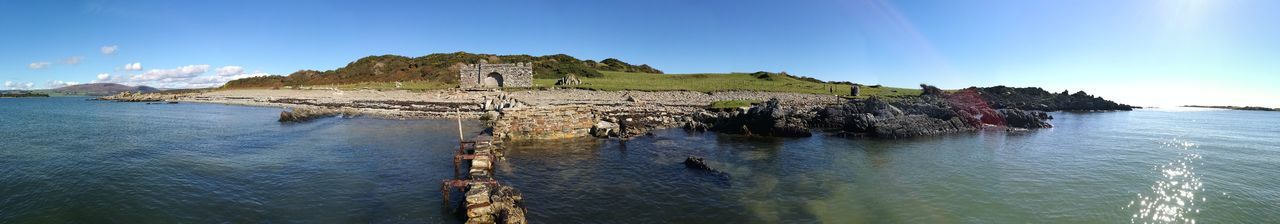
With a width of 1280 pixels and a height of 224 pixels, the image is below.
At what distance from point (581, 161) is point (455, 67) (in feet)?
261

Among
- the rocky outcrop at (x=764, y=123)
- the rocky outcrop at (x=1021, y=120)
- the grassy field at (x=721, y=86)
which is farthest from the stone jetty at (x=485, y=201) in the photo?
the grassy field at (x=721, y=86)

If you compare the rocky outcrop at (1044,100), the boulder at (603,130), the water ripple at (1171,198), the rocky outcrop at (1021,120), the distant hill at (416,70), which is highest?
the distant hill at (416,70)

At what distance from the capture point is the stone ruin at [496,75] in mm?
55312

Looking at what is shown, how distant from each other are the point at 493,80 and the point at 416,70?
41.3 meters

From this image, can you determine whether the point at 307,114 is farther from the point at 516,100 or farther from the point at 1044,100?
the point at 1044,100

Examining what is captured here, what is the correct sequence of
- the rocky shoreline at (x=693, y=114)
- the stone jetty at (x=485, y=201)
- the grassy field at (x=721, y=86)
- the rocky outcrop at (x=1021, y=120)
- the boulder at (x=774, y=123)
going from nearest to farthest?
the stone jetty at (x=485, y=201), the rocky shoreline at (x=693, y=114), the boulder at (x=774, y=123), the rocky outcrop at (x=1021, y=120), the grassy field at (x=721, y=86)

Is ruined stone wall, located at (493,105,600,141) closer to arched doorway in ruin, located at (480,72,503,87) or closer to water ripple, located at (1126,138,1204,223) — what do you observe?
water ripple, located at (1126,138,1204,223)

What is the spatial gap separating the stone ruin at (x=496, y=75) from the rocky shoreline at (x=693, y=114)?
3.63 meters

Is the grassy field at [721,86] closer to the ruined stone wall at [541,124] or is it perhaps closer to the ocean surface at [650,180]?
the ruined stone wall at [541,124]

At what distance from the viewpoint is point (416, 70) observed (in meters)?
90.0

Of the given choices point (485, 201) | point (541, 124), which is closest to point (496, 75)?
point (541, 124)

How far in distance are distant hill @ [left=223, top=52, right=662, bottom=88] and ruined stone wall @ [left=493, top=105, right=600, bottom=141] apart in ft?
159

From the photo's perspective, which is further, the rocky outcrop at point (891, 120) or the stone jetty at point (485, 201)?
the rocky outcrop at point (891, 120)

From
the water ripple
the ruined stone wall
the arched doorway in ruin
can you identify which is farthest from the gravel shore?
the water ripple
